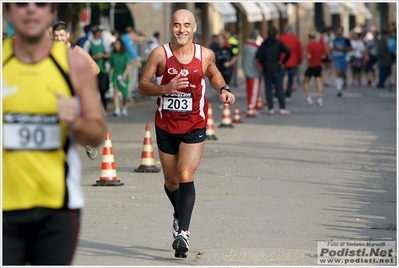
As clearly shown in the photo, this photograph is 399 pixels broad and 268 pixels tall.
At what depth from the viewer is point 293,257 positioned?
6984mm

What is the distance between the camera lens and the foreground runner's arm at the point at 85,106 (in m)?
3.85

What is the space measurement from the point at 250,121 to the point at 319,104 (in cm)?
452

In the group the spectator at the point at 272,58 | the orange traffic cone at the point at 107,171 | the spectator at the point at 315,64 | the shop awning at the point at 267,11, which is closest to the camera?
the orange traffic cone at the point at 107,171

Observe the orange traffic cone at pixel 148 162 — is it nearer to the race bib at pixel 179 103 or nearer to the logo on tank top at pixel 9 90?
the race bib at pixel 179 103

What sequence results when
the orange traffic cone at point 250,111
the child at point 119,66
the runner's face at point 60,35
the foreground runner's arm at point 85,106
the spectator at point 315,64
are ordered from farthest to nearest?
the spectator at point 315,64, the child at point 119,66, the orange traffic cone at point 250,111, the runner's face at point 60,35, the foreground runner's arm at point 85,106

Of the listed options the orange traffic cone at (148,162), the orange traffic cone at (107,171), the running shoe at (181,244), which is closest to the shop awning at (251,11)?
the orange traffic cone at (148,162)

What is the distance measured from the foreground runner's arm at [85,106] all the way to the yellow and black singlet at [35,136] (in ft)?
0.12

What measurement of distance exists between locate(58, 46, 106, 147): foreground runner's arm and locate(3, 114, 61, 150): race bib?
0.11m

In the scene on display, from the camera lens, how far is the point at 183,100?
285 inches

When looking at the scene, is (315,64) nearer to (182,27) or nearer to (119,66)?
(119,66)

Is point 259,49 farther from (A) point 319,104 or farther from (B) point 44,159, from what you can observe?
(B) point 44,159

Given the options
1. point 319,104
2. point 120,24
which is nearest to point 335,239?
point 319,104

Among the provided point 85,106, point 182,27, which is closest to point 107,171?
point 182,27

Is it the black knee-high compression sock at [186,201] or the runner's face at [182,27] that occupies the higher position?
the runner's face at [182,27]
